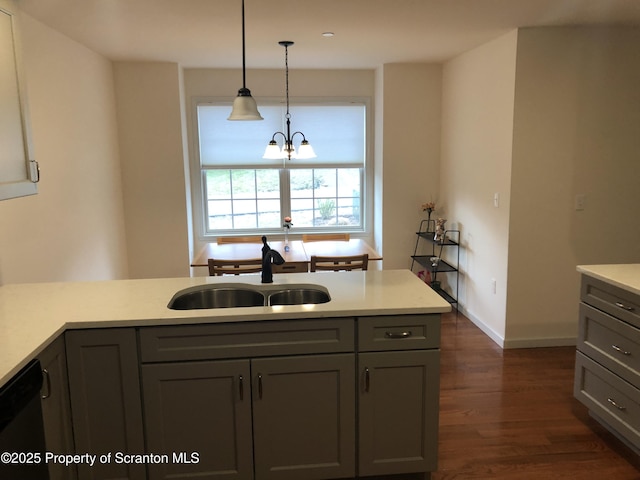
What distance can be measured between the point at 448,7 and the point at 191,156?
316 cm

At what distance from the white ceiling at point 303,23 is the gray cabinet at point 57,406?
2.04 meters

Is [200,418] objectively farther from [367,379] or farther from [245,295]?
[367,379]

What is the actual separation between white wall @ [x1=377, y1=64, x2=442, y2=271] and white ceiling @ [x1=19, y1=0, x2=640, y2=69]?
0.55 m

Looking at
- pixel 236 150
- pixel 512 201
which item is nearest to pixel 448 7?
pixel 512 201

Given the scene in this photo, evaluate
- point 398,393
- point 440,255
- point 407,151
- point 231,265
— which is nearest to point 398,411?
point 398,393

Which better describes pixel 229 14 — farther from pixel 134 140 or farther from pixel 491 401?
pixel 491 401

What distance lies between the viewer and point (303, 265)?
3.88 meters

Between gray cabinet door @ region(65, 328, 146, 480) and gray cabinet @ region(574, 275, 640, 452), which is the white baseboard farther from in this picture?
gray cabinet door @ region(65, 328, 146, 480)

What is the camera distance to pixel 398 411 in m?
2.23

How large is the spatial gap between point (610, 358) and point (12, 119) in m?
3.09

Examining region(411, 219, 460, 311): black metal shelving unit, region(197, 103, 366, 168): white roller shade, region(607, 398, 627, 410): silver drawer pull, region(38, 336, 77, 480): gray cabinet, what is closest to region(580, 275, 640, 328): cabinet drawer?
region(607, 398, 627, 410): silver drawer pull

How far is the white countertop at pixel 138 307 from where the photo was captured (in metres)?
1.96

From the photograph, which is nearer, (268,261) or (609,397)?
(268,261)

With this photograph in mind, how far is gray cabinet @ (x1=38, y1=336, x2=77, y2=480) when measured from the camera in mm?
1925
